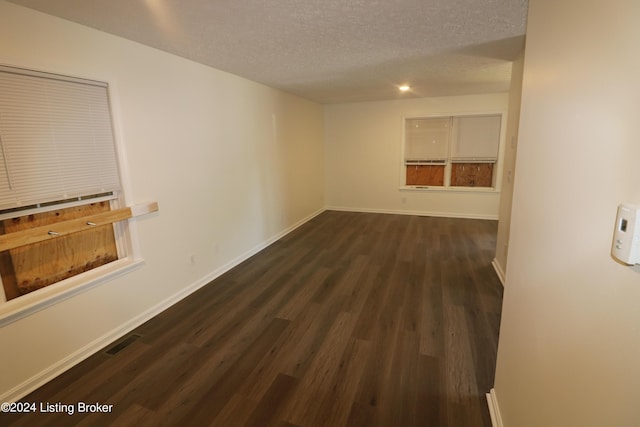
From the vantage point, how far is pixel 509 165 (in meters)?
3.35

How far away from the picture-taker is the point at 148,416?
1.77 m

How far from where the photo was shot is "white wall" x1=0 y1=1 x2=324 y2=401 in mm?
1984

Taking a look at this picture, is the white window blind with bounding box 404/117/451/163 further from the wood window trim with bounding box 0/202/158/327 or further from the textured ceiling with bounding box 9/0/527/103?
the wood window trim with bounding box 0/202/158/327

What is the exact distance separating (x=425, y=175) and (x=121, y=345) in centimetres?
586

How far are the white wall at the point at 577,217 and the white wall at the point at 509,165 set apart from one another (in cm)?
198

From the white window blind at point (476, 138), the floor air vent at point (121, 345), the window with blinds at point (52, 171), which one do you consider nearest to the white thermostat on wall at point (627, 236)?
the window with blinds at point (52, 171)

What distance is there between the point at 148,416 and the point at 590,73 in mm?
2512

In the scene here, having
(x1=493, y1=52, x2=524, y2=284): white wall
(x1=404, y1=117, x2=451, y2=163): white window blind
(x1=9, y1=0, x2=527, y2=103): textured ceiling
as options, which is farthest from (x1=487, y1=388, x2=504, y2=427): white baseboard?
(x1=404, y1=117, x2=451, y2=163): white window blind

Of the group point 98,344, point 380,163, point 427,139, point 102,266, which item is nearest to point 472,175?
point 427,139

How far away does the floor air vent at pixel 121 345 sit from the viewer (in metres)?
2.33

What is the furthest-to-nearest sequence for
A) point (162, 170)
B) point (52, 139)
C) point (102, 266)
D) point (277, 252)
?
point (277, 252) → point (162, 170) → point (102, 266) → point (52, 139)

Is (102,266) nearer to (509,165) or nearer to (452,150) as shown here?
(509,165)

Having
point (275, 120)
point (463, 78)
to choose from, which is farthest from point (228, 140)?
point (463, 78)

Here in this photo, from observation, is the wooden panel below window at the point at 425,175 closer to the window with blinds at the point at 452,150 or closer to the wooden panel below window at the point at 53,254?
the window with blinds at the point at 452,150
